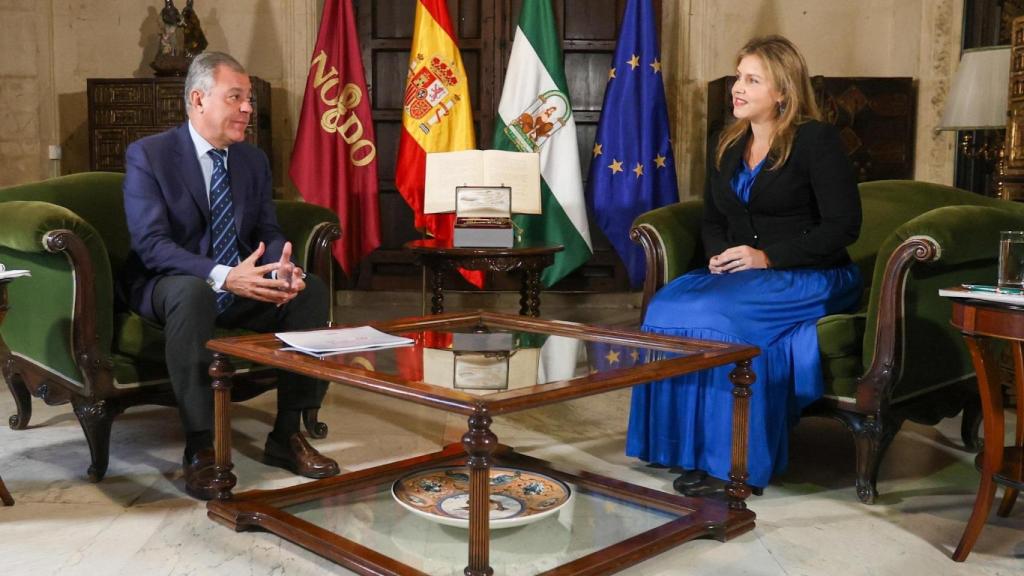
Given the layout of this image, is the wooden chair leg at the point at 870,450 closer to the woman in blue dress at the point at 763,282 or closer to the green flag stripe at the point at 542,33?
the woman in blue dress at the point at 763,282

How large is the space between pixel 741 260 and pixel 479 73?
12.3 feet

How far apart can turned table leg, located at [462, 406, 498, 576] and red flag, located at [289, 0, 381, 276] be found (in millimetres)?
4061

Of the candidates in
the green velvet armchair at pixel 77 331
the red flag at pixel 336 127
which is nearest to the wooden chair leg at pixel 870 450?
the green velvet armchair at pixel 77 331

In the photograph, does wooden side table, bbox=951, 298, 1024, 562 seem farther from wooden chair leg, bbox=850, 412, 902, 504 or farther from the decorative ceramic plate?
the decorative ceramic plate

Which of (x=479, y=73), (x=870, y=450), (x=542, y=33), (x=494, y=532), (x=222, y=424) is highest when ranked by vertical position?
(x=542, y=33)

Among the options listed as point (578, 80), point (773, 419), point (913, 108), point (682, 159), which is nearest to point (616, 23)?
point (578, 80)

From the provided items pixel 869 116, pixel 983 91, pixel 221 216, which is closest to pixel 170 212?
pixel 221 216

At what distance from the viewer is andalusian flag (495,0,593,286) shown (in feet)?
18.4

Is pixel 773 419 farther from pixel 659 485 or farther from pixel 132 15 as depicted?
pixel 132 15

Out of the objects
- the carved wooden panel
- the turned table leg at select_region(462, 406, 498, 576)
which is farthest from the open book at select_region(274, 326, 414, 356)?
the carved wooden panel

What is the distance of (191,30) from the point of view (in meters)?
5.73

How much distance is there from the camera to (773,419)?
271 cm

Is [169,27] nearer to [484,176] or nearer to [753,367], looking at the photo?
[484,176]

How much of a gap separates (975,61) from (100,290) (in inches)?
134
